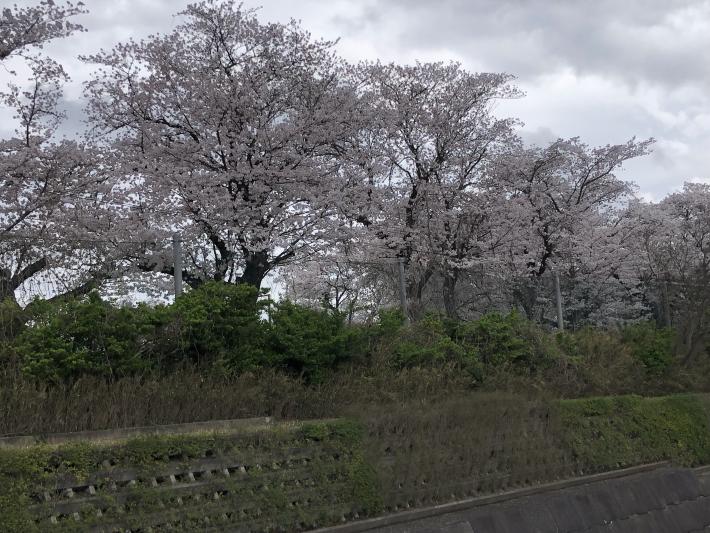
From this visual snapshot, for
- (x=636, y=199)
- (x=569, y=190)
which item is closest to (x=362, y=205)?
(x=569, y=190)

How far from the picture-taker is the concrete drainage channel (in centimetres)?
611

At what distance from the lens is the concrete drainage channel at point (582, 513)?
611 centimetres

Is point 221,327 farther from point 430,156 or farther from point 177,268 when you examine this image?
point 430,156

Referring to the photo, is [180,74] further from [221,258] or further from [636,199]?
[636,199]

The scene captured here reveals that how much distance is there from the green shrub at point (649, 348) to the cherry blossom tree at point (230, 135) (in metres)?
6.59

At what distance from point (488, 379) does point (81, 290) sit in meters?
5.61

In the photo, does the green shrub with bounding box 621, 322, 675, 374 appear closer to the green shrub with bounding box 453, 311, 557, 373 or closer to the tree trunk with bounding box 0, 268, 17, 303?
the green shrub with bounding box 453, 311, 557, 373

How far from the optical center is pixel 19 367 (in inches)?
270

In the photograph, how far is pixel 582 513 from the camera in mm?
6656

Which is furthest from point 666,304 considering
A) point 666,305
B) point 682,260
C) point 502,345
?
point 502,345

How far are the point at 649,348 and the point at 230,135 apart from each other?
9.56 metres

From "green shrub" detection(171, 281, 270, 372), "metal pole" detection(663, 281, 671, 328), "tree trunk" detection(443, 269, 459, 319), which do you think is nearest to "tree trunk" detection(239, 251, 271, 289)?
"tree trunk" detection(443, 269, 459, 319)

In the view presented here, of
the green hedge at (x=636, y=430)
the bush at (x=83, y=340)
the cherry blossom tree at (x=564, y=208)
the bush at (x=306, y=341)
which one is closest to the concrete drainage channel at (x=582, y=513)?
the green hedge at (x=636, y=430)

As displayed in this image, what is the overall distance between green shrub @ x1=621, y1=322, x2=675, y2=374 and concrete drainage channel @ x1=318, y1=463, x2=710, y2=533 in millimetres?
6232
